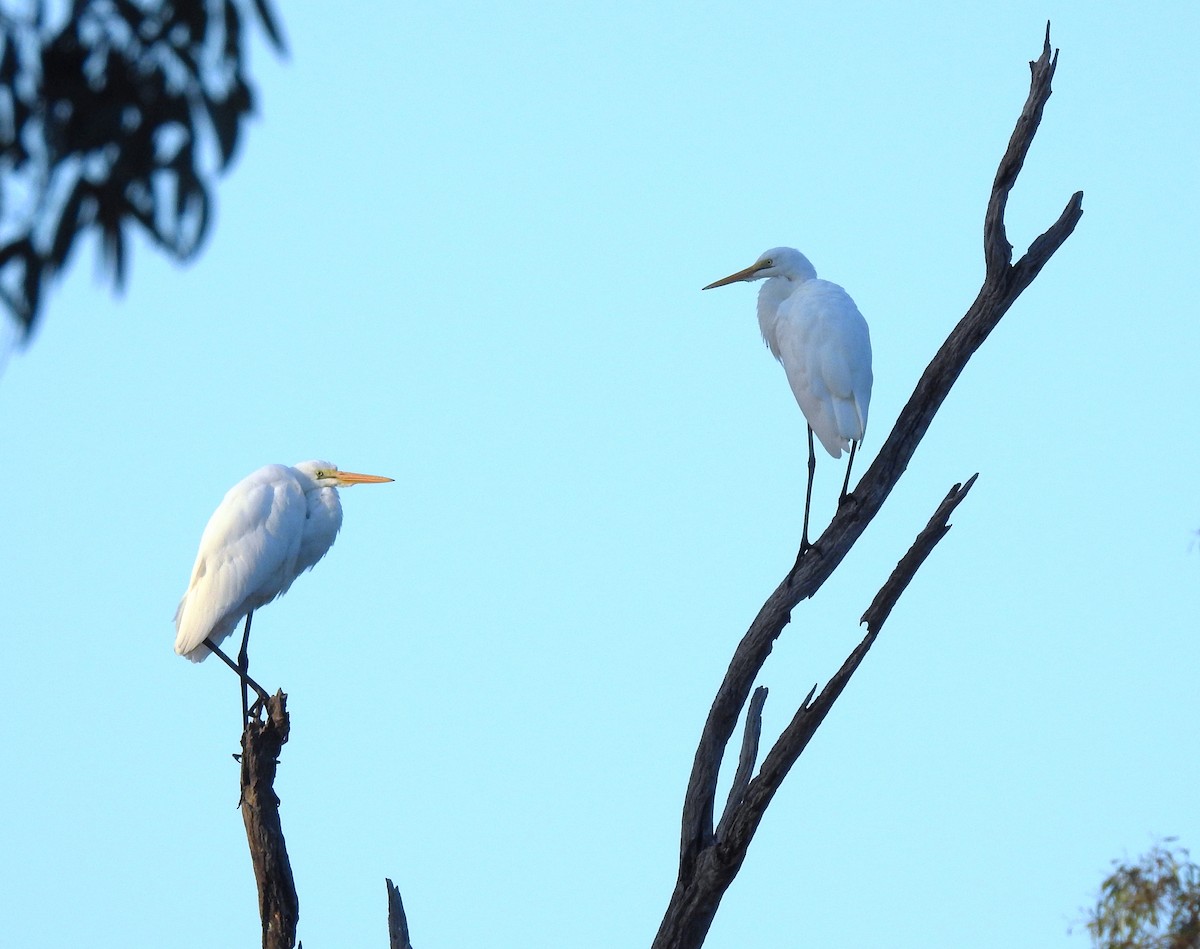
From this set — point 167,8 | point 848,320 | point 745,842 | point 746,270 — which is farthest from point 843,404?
point 167,8

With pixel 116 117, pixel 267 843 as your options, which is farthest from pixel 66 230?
pixel 267 843

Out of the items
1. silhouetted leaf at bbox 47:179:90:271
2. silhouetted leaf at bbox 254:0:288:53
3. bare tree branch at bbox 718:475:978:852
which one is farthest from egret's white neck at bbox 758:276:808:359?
silhouetted leaf at bbox 47:179:90:271

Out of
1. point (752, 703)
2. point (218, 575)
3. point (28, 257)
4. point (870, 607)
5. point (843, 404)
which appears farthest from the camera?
point (218, 575)

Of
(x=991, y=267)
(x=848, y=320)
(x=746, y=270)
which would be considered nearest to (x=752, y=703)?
(x=991, y=267)

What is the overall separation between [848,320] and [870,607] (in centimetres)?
242

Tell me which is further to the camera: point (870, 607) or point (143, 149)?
point (870, 607)

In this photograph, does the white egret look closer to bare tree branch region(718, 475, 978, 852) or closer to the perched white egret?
the perched white egret

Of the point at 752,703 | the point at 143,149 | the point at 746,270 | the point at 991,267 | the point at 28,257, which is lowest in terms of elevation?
the point at 28,257

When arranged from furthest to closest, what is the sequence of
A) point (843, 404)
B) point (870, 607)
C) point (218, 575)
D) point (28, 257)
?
point (218, 575) → point (843, 404) → point (870, 607) → point (28, 257)

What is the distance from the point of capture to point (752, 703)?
615 cm

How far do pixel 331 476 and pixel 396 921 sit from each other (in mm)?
3520

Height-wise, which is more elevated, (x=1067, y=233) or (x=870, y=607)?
(x=1067, y=233)

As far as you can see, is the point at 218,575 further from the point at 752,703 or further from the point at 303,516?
the point at 752,703

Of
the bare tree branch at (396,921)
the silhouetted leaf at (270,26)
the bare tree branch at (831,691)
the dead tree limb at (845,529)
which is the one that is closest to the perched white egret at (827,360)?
the dead tree limb at (845,529)
